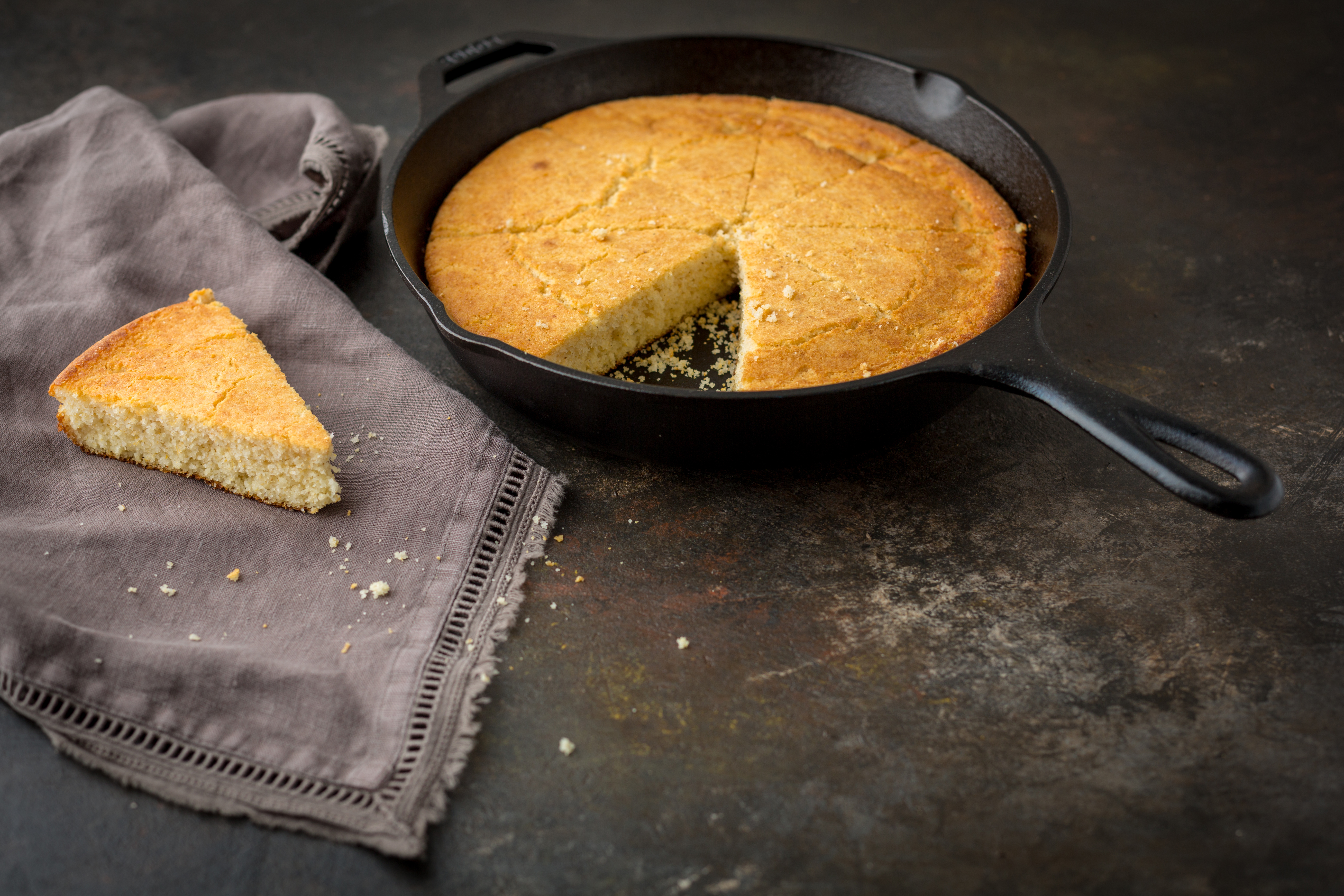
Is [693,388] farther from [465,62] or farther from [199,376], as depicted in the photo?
[465,62]

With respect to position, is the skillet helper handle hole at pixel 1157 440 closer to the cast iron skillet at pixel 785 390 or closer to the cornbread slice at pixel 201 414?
the cast iron skillet at pixel 785 390

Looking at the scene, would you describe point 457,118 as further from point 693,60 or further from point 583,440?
point 583,440

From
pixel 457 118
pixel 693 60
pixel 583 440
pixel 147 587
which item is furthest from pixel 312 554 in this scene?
pixel 693 60

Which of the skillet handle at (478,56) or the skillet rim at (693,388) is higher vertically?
the skillet handle at (478,56)

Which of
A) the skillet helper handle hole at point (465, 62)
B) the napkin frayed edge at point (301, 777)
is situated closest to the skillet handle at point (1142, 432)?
the napkin frayed edge at point (301, 777)

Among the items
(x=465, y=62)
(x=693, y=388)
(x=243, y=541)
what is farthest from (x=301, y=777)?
(x=465, y=62)

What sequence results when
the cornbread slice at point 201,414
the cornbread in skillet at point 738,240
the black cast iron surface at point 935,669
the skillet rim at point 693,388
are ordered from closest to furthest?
the black cast iron surface at point 935,669 < the skillet rim at point 693,388 < the cornbread slice at point 201,414 < the cornbread in skillet at point 738,240

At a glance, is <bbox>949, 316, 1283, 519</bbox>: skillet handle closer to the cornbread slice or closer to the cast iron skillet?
the cast iron skillet
